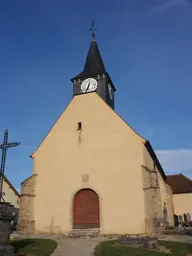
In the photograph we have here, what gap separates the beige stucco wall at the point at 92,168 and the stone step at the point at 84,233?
478mm

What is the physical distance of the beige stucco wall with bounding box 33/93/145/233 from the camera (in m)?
15.5

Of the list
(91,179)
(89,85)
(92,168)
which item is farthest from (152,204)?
(89,85)

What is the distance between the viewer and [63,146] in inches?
713

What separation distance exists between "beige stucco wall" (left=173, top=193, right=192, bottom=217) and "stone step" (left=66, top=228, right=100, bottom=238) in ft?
52.9

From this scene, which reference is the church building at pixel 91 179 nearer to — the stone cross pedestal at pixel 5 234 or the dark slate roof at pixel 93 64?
the dark slate roof at pixel 93 64

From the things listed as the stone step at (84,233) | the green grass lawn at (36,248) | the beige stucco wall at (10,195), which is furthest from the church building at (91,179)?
the beige stucco wall at (10,195)

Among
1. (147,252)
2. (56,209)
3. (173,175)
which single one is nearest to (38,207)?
(56,209)

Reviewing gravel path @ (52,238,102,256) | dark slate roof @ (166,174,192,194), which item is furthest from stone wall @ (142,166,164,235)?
dark slate roof @ (166,174,192,194)

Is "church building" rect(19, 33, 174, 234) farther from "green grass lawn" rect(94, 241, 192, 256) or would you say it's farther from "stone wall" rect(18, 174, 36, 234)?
"green grass lawn" rect(94, 241, 192, 256)

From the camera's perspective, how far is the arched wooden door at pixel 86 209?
16.1 meters

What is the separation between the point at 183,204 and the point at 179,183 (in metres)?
2.62

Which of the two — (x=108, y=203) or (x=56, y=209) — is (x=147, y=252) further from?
(x=56, y=209)

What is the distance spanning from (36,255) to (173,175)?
26.0 m

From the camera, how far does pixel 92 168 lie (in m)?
16.9
